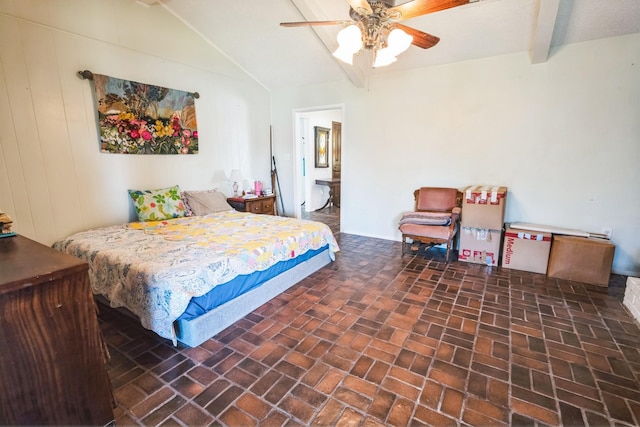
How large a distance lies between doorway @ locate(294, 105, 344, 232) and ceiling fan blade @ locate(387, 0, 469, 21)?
11.9 ft

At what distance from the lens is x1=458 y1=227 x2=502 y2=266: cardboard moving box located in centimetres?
351

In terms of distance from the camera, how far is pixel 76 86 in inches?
118

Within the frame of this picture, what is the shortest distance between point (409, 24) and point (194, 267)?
3.34 metres

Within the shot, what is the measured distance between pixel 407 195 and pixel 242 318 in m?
3.03

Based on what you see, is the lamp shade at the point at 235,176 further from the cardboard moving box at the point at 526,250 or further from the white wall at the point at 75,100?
the cardboard moving box at the point at 526,250

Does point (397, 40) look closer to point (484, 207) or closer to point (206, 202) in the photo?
point (484, 207)

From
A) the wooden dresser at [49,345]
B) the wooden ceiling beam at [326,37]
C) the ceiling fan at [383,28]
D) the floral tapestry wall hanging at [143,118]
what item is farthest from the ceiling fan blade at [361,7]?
the floral tapestry wall hanging at [143,118]

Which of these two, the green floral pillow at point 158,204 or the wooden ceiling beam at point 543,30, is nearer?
the wooden ceiling beam at point 543,30

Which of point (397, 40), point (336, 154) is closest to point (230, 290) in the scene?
point (397, 40)

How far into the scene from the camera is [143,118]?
3.52 m

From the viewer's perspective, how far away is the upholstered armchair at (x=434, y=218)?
3.58 meters

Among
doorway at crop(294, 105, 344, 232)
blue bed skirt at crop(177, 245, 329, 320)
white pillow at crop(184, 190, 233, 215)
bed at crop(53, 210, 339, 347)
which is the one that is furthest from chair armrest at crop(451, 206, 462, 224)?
white pillow at crop(184, 190, 233, 215)

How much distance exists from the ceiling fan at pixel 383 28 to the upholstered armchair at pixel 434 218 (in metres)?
2.04

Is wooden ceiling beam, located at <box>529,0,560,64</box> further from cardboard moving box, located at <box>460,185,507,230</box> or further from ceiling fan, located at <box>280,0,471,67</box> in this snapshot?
cardboard moving box, located at <box>460,185,507,230</box>
